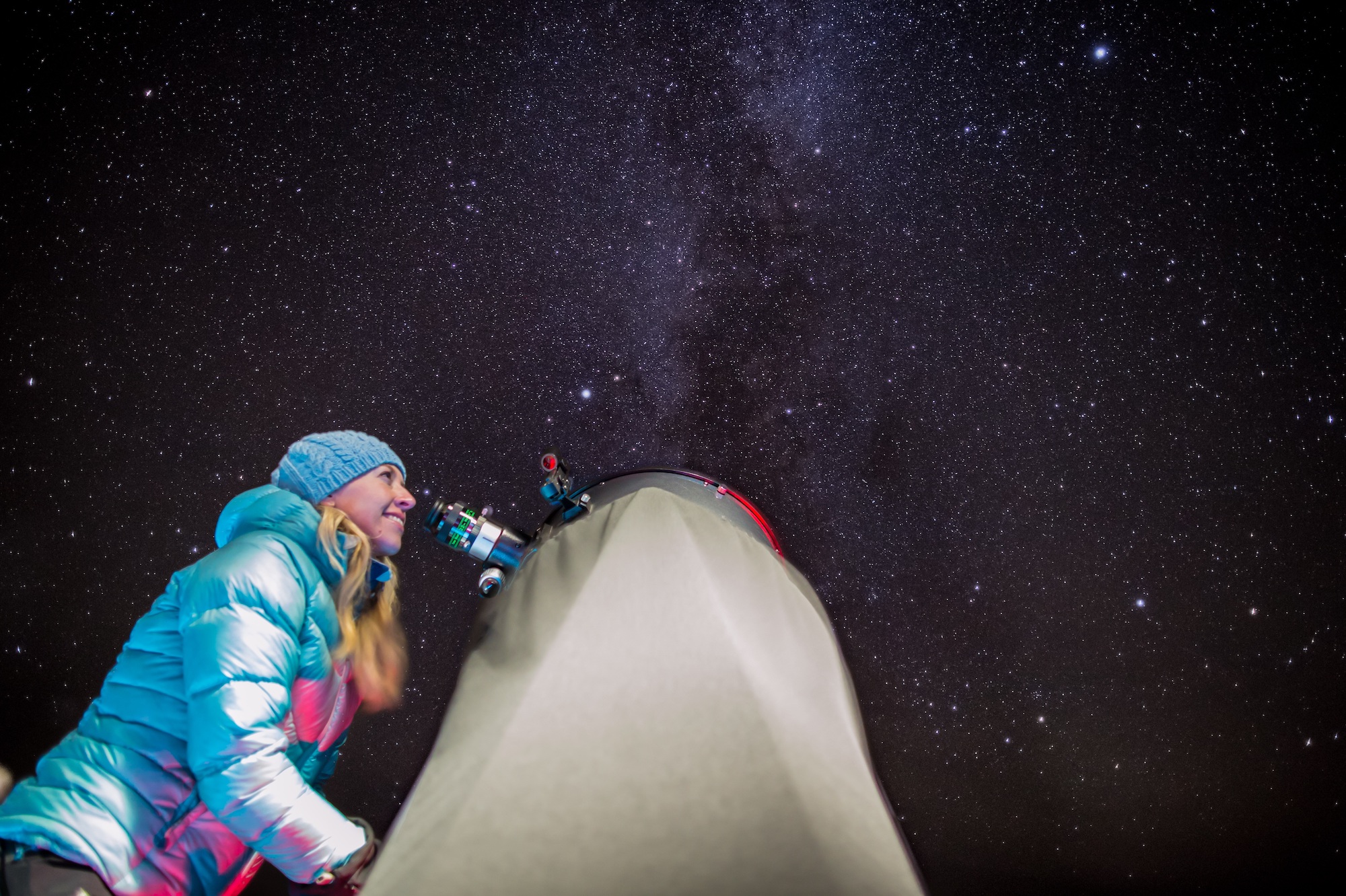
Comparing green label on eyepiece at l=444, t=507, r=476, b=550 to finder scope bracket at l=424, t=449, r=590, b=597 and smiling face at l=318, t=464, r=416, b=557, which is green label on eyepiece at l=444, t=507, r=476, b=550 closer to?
finder scope bracket at l=424, t=449, r=590, b=597

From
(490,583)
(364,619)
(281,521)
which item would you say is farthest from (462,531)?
(281,521)

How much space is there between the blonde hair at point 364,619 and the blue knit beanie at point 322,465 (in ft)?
0.23

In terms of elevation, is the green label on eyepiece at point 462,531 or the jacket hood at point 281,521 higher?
the green label on eyepiece at point 462,531

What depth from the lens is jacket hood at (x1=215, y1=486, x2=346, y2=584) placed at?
184 cm

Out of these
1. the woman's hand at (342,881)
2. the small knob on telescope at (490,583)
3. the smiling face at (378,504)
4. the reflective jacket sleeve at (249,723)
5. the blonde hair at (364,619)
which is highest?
the smiling face at (378,504)

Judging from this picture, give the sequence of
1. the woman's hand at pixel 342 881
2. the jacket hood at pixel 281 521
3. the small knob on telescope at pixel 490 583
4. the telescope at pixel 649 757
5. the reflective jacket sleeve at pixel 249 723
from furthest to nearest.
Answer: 1. the small knob on telescope at pixel 490 583
2. the jacket hood at pixel 281 521
3. the woman's hand at pixel 342 881
4. the reflective jacket sleeve at pixel 249 723
5. the telescope at pixel 649 757

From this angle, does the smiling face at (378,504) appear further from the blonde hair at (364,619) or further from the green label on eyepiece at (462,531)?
the green label on eyepiece at (462,531)

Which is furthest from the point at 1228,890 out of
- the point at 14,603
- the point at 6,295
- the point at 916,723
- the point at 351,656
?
the point at 6,295

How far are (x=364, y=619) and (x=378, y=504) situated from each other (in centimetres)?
35

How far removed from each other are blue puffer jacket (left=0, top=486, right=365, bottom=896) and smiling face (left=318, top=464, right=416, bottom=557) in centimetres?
30

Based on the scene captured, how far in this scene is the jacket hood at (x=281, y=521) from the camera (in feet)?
6.05

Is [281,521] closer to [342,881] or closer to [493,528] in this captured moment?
[493,528]

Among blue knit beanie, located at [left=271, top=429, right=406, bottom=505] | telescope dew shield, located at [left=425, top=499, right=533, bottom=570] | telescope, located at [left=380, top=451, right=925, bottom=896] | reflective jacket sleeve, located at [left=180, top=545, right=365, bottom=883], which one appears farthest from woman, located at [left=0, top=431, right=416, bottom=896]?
telescope, located at [left=380, top=451, right=925, bottom=896]

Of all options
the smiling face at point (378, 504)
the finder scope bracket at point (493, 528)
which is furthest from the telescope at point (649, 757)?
the smiling face at point (378, 504)
